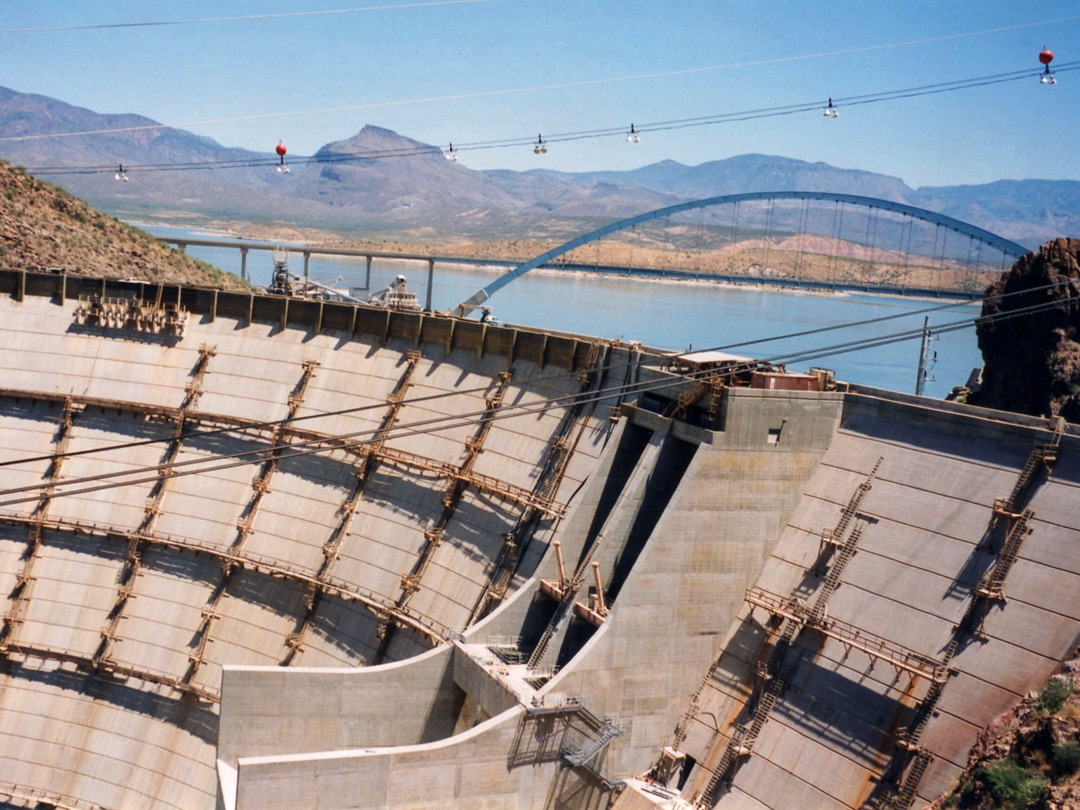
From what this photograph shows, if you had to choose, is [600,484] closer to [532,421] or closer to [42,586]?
[532,421]

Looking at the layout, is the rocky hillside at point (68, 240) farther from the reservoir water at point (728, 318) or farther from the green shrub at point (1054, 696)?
the green shrub at point (1054, 696)

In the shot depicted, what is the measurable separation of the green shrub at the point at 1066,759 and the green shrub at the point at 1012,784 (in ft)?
1.02

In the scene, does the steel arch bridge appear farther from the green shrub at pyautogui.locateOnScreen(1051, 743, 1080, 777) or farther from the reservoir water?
the green shrub at pyautogui.locateOnScreen(1051, 743, 1080, 777)

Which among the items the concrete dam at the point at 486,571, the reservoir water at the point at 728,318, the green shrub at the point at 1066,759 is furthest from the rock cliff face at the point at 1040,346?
the green shrub at the point at 1066,759

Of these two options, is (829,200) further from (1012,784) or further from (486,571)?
(1012,784)

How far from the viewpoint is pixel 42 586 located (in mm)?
32625

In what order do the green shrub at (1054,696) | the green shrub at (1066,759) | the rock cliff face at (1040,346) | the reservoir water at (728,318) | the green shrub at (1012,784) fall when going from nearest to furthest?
the green shrub at (1012,784) < the green shrub at (1066,759) < the green shrub at (1054,696) < the rock cliff face at (1040,346) < the reservoir water at (728,318)

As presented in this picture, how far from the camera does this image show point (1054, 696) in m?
17.1

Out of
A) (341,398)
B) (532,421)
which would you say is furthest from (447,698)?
(341,398)

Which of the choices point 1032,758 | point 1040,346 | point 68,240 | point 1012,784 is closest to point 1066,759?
point 1032,758

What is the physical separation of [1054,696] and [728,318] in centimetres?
9224

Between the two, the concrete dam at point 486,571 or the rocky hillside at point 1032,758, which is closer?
the rocky hillside at point 1032,758

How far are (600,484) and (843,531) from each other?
6.20m

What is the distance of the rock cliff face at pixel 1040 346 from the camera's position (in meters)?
43.4
